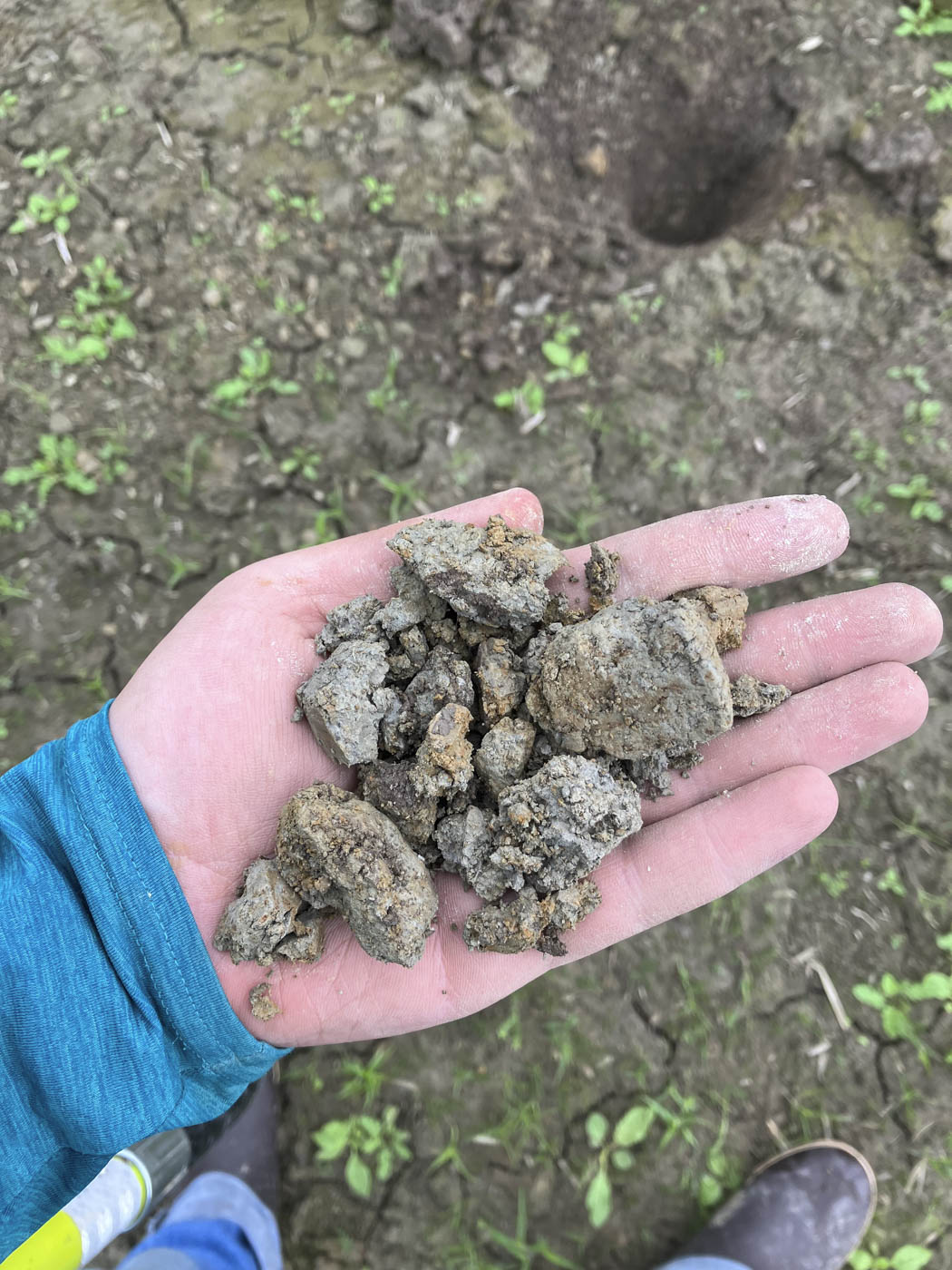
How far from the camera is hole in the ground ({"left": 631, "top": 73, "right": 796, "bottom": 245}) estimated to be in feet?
13.3

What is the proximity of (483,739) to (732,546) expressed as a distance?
3.48ft

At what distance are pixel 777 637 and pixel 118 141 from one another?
3846 millimetres

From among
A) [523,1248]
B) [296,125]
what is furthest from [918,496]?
[523,1248]

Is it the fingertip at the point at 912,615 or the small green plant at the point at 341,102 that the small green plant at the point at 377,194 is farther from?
the fingertip at the point at 912,615

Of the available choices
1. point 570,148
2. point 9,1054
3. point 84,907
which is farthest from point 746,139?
point 9,1054

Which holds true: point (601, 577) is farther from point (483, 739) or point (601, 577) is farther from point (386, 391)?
point (386, 391)

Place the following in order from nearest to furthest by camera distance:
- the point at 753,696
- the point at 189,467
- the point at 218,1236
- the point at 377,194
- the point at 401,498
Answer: the point at 753,696
the point at 218,1236
the point at 401,498
the point at 189,467
the point at 377,194

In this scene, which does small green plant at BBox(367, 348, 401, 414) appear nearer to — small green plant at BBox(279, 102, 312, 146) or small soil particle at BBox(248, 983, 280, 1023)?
small green plant at BBox(279, 102, 312, 146)

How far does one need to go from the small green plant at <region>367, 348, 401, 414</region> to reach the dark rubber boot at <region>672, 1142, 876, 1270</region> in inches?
141

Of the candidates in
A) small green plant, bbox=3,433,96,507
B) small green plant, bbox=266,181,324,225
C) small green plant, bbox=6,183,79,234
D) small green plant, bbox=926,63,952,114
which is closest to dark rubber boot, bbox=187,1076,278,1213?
small green plant, bbox=3,433,96,507

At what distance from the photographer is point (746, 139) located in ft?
13.4

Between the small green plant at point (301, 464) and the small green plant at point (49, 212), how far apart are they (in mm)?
1588

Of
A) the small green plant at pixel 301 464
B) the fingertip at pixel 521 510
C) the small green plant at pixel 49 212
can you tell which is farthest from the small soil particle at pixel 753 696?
the small green plant at pixel 49 212

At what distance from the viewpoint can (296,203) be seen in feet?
13.1
